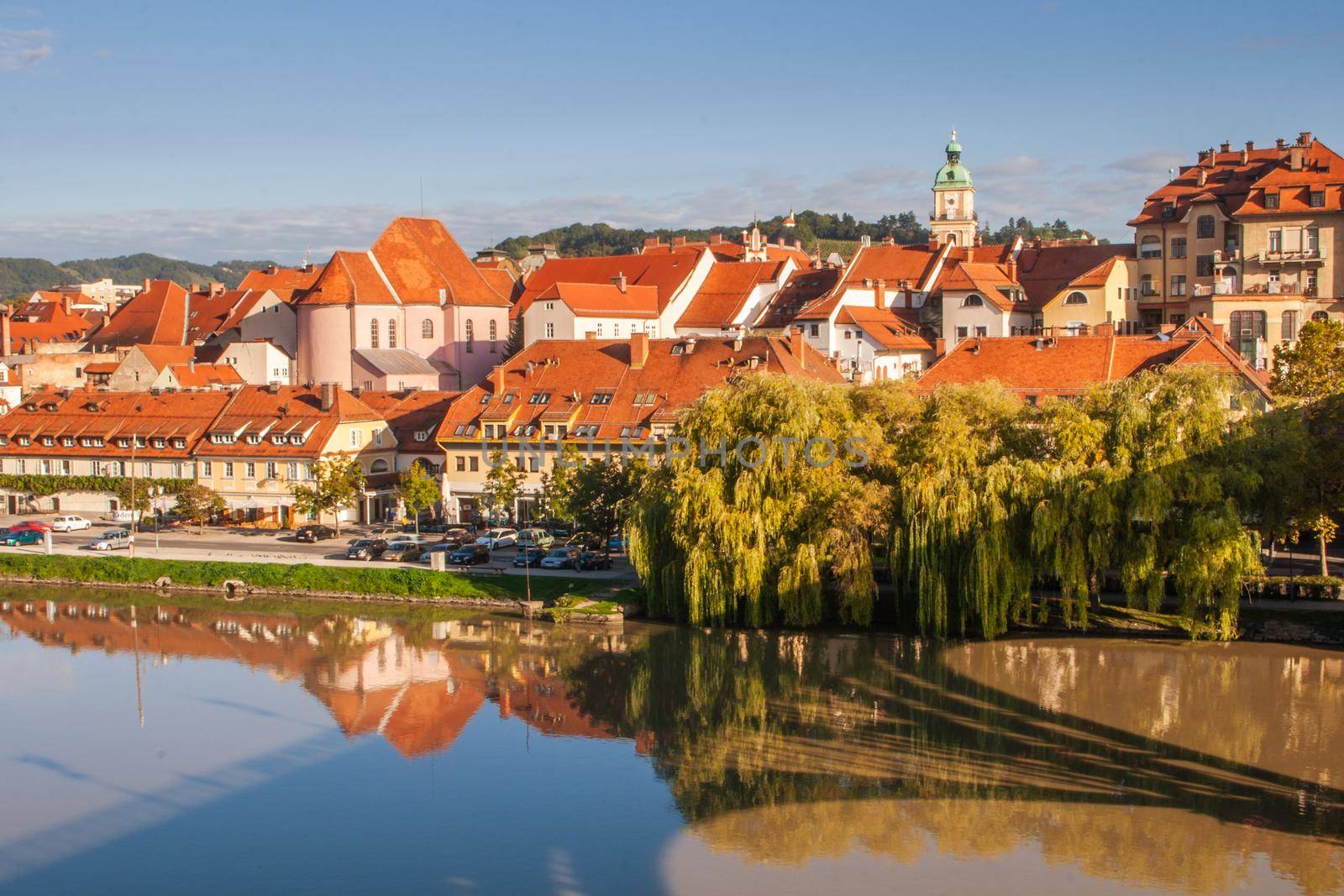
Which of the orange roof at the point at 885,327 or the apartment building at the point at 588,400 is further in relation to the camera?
the orange roof at the point at 885,327

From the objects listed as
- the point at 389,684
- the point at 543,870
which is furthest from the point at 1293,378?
the point at 543,870

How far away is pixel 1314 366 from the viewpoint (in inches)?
1483

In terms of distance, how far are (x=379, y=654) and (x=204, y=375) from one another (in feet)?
111

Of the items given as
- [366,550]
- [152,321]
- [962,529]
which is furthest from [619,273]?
[962,529]

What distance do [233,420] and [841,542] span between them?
26227 mm

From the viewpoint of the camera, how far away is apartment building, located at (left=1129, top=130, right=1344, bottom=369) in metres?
49.8

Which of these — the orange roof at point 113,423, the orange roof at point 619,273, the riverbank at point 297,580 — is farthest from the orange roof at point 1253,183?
the orange roof at point 113,423

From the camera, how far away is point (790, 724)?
83.1ft

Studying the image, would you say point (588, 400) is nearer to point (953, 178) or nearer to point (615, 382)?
point (615, 382)

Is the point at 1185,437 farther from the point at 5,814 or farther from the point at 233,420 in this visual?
the point at 233,420

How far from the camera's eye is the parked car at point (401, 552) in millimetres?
39875

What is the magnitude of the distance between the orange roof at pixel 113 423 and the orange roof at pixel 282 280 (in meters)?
21.9

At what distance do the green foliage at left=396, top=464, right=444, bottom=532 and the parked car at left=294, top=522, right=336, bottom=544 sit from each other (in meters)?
2.54

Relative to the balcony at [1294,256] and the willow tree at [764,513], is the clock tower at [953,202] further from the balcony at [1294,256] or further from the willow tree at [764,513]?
the willow tree at [764,513]
